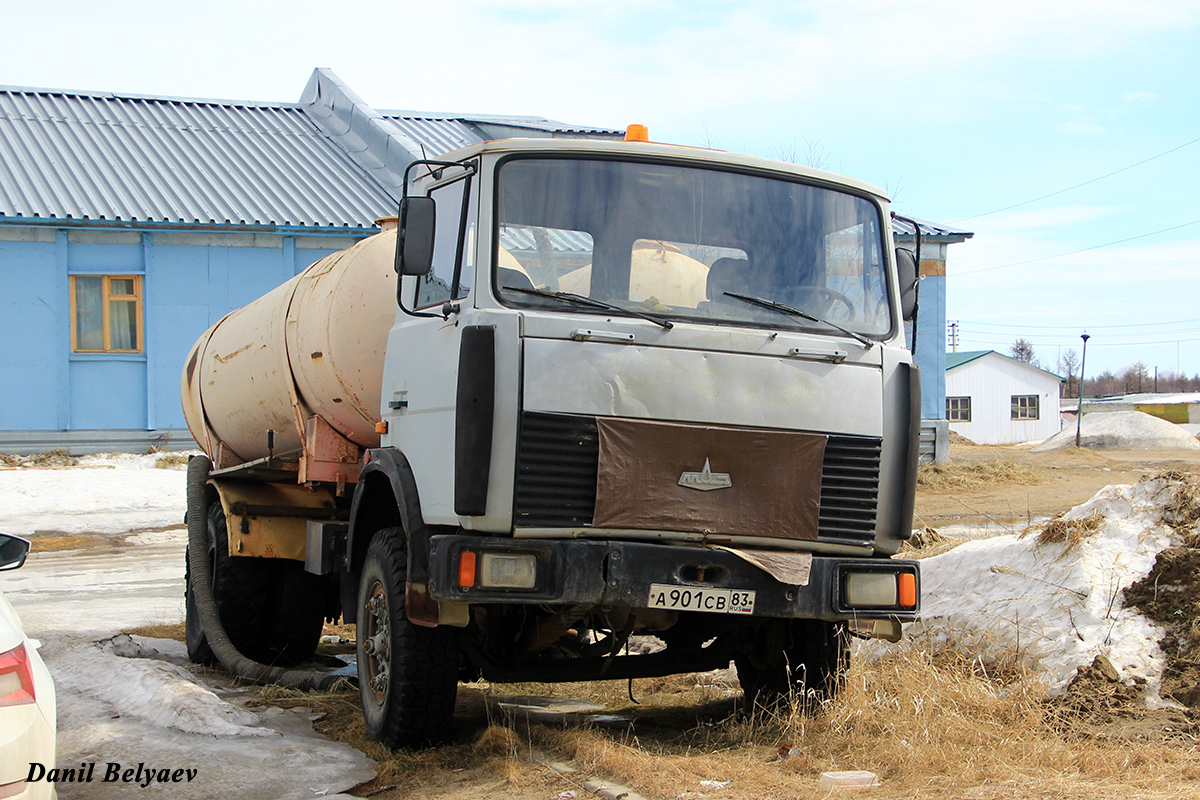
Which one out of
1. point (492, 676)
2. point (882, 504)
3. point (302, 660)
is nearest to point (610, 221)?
point (882, 504)

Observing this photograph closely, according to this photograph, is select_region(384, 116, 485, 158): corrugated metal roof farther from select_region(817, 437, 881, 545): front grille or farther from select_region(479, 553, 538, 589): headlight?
select_region(479, 553, 538, 589): headlight

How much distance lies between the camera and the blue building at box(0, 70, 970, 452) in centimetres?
2000

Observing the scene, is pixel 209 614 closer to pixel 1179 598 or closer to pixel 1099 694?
pixel 1099 694

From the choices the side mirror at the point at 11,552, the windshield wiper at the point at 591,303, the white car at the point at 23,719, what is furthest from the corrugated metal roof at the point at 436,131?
the white car at the point at 23,719

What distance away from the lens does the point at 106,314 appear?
20.6 meters

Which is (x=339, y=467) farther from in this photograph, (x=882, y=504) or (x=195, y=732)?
(x=882, y=504)

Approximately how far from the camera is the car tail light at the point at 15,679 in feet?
11.0

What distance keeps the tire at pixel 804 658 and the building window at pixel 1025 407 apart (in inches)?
2059

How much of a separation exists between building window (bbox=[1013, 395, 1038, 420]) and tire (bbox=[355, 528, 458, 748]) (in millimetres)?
53438

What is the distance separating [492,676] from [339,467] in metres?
1.84

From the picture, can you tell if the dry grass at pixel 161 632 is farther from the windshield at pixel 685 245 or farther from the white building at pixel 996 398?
the white building at pixel 996 398

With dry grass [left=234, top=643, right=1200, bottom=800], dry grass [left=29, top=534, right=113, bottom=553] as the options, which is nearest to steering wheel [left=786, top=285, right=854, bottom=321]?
dry grass [left=234, top=643, right=1200, bottom=800]

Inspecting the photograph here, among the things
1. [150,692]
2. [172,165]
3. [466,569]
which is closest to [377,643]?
[466,569]

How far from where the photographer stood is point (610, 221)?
Answer: 523 centimetres
